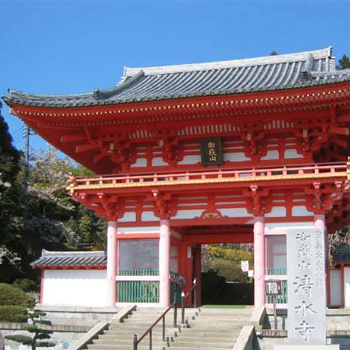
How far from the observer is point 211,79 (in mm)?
23438

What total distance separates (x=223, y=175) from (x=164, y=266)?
3.44 meters

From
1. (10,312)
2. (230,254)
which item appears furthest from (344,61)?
(10,312)

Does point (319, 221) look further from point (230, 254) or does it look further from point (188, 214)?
point (230, 254)

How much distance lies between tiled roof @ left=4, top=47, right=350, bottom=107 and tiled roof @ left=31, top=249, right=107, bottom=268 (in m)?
5.10

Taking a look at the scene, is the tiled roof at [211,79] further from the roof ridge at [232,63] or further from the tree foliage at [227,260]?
the tree foliage at [227,260]

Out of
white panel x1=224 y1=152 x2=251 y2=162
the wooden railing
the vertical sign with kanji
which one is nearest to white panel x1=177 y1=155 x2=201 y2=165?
the wooden railing

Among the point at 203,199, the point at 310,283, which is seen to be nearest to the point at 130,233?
the point at 203,199

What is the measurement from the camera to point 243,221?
18875mm

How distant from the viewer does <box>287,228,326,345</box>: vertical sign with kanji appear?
43.2 ft

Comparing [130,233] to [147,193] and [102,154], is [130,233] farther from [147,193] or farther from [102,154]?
[102,154]

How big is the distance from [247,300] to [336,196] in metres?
11.3

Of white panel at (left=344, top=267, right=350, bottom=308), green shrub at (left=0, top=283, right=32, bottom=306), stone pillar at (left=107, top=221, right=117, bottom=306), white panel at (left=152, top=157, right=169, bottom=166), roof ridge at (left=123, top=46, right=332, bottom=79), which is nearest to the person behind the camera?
white panel at (left=344, top=267, right=350, bottom=308)

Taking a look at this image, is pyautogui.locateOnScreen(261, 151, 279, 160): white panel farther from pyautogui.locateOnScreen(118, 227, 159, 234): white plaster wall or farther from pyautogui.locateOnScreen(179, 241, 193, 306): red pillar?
pyautogui.locateOnScreen(179, 241, 193, 306): red pillar

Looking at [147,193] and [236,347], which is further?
[147,193]
